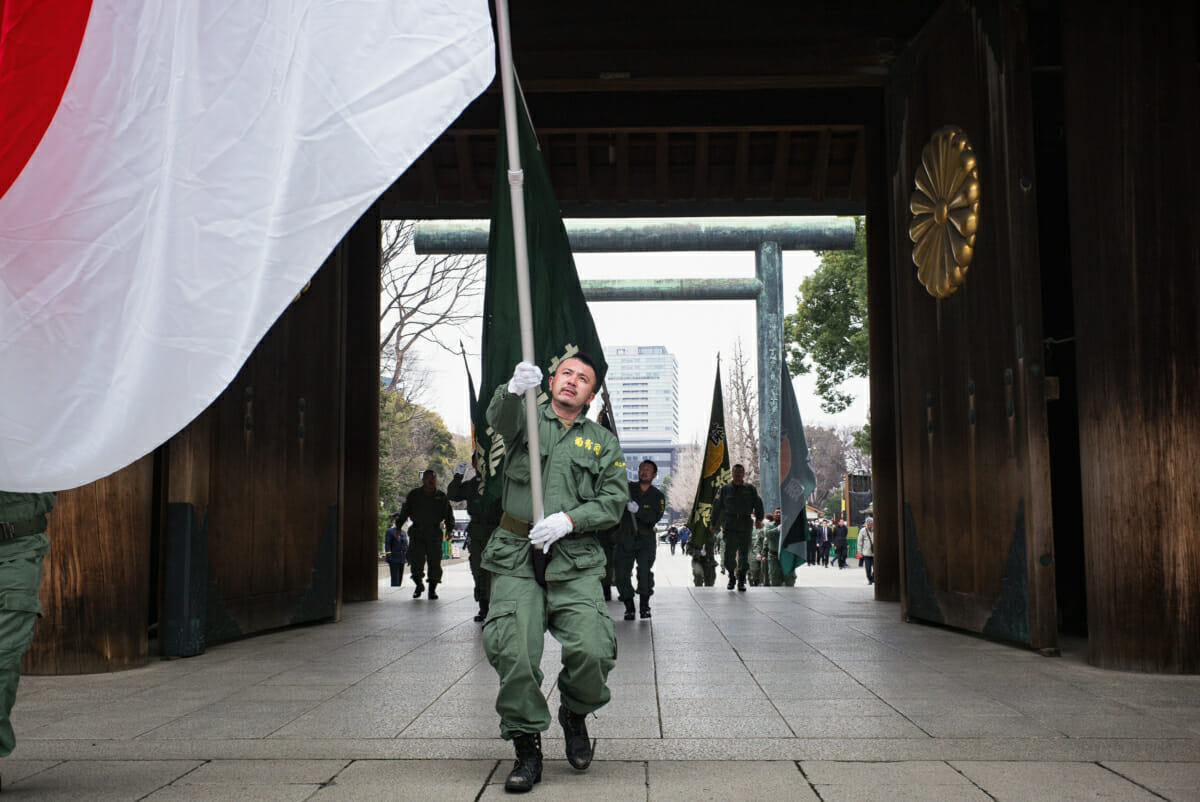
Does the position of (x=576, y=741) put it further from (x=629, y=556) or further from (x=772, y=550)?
(x=772, y=550)

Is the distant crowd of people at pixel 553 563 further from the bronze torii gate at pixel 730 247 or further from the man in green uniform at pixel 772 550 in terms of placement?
the bronze torii gate at pixel 730 247

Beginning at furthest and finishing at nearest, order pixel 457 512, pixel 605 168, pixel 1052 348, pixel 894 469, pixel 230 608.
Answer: pixel 457 512 → pixel 605 168 → pixel 894 469 → pixel 1052 348 → pixel 230 608

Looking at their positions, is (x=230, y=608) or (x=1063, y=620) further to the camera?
(x=1063, y=620)

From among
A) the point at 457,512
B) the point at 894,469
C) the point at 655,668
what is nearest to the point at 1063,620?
the point at 894,469

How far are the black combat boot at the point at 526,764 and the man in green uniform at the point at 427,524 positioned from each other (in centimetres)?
956

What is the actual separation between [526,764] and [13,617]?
2000mm

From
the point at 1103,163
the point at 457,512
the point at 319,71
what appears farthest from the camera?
the point at 457,512

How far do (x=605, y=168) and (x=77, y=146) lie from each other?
34.9 ft

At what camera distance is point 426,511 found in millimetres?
13984

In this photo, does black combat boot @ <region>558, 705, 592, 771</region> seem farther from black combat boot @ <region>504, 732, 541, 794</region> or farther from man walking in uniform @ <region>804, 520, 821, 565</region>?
man walking in uniform @ <region>804, 520, 821, 565</region>

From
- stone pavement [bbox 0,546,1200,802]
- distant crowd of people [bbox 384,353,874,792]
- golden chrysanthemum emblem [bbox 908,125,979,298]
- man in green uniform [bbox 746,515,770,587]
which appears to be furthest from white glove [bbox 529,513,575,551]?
man in green uniform [bbox 746,515,770,587]

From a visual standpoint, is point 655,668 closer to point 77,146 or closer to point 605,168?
point 77,146

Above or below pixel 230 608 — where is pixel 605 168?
above

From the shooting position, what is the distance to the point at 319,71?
3951 millimetres
